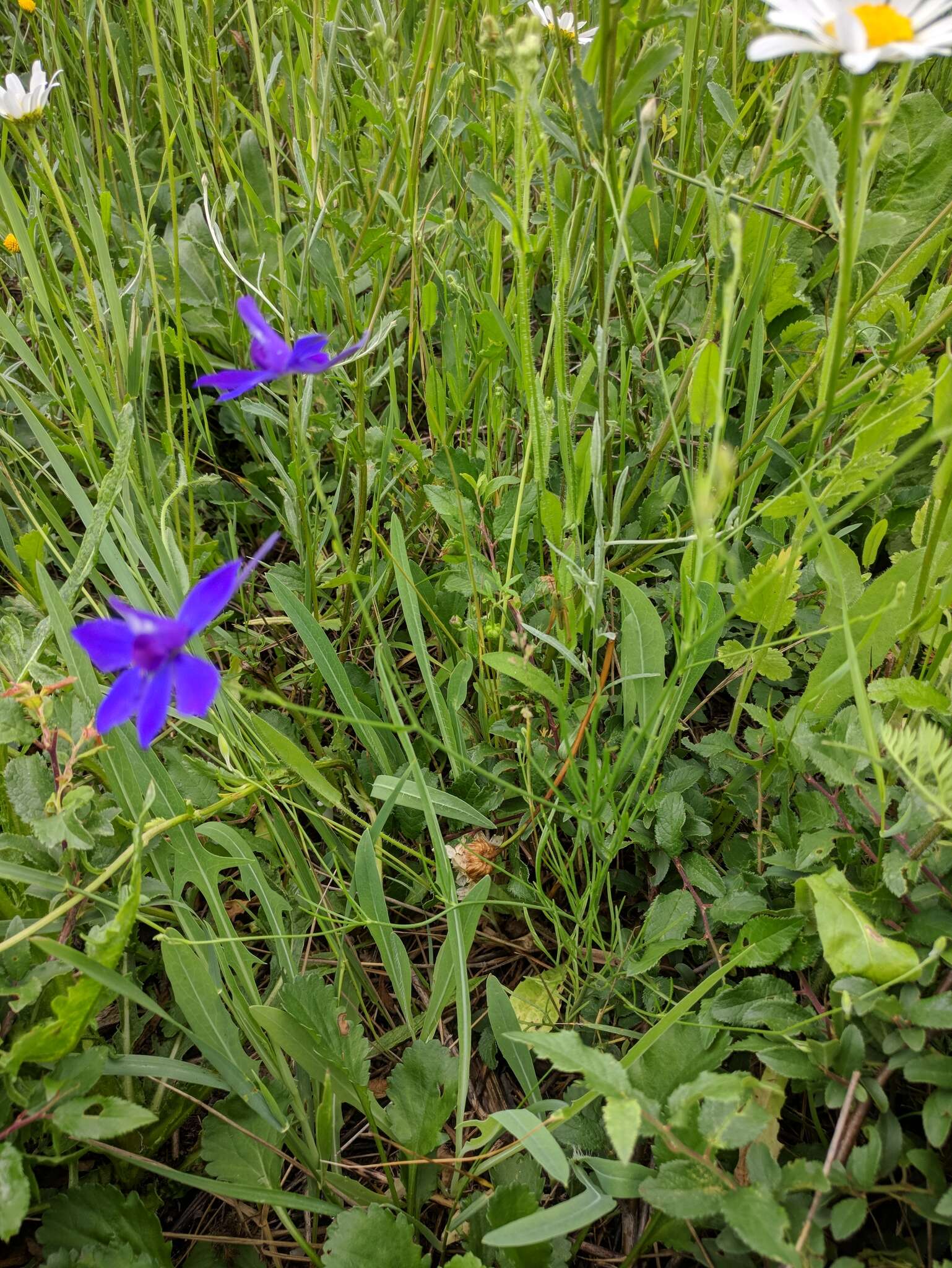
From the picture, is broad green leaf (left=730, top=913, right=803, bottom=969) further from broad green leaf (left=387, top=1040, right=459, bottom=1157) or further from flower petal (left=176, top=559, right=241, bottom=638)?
flower petal (left=176, top=559, right=241, bottom=638)

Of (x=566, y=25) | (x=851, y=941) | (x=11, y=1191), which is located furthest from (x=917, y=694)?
(x=566, y=25)

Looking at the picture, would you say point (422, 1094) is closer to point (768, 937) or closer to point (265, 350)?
point (768, 937)

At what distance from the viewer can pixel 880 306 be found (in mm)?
1230

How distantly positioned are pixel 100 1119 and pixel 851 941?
68 centimetres

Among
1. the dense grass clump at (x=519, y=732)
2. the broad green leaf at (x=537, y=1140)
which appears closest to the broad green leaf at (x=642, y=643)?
the dense grass clump at (x=519, y=732)

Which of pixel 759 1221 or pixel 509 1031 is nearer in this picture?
pixel 759 1221

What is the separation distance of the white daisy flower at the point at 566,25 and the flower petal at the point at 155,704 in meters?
0.90

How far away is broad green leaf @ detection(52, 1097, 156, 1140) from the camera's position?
72 cm

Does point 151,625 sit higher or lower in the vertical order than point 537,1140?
higher

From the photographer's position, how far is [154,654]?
625 millimetres

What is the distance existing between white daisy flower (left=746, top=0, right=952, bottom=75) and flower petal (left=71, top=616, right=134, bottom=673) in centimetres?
60

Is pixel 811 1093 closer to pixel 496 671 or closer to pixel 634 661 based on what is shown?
pixel 634 661

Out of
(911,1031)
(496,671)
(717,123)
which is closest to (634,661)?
(496,671)

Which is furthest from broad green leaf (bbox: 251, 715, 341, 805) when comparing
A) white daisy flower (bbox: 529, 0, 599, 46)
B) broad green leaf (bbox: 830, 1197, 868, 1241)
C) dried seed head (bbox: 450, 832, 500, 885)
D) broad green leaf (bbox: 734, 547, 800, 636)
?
white daisy flower (bbox: 529, 0, 599, 46)
